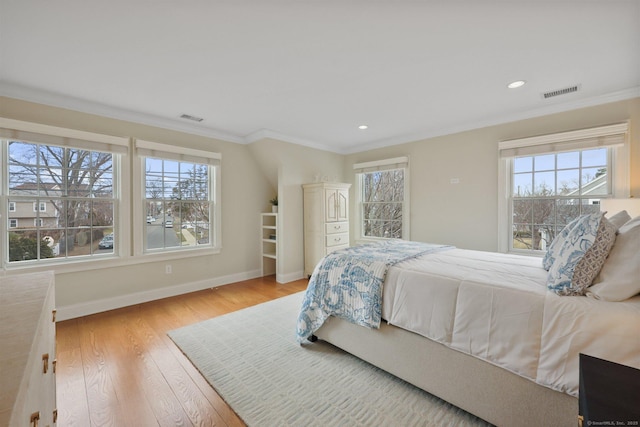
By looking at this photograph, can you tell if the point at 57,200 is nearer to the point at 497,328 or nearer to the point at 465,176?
the point at 497,328

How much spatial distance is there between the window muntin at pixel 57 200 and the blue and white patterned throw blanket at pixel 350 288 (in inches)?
107

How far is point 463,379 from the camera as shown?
1.47 meters

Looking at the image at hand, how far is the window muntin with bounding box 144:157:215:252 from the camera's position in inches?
137

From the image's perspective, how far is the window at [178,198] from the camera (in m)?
3.44

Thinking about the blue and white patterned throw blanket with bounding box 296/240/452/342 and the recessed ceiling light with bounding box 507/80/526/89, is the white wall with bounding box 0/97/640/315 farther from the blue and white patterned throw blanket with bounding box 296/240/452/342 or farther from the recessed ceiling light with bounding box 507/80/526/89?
the blue and white patterned throw blanket with bounding box 296/240/452/342

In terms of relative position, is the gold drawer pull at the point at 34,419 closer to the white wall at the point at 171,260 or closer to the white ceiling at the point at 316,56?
the white ceiling at the point at 316,56

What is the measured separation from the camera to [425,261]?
2.04m

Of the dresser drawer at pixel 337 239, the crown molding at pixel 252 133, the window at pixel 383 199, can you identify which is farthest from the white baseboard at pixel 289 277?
the crown molding at pixel 252 133

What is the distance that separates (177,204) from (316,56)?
9.31 ft

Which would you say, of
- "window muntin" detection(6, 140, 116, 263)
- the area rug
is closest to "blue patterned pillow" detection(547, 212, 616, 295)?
the area rug

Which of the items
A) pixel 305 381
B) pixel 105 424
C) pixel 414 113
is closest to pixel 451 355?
pixel 305 381

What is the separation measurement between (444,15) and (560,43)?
101 centimetres

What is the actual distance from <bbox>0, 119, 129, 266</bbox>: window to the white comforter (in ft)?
11.2

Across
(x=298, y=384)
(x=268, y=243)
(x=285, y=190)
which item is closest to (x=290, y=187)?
(x=285, y=190)
